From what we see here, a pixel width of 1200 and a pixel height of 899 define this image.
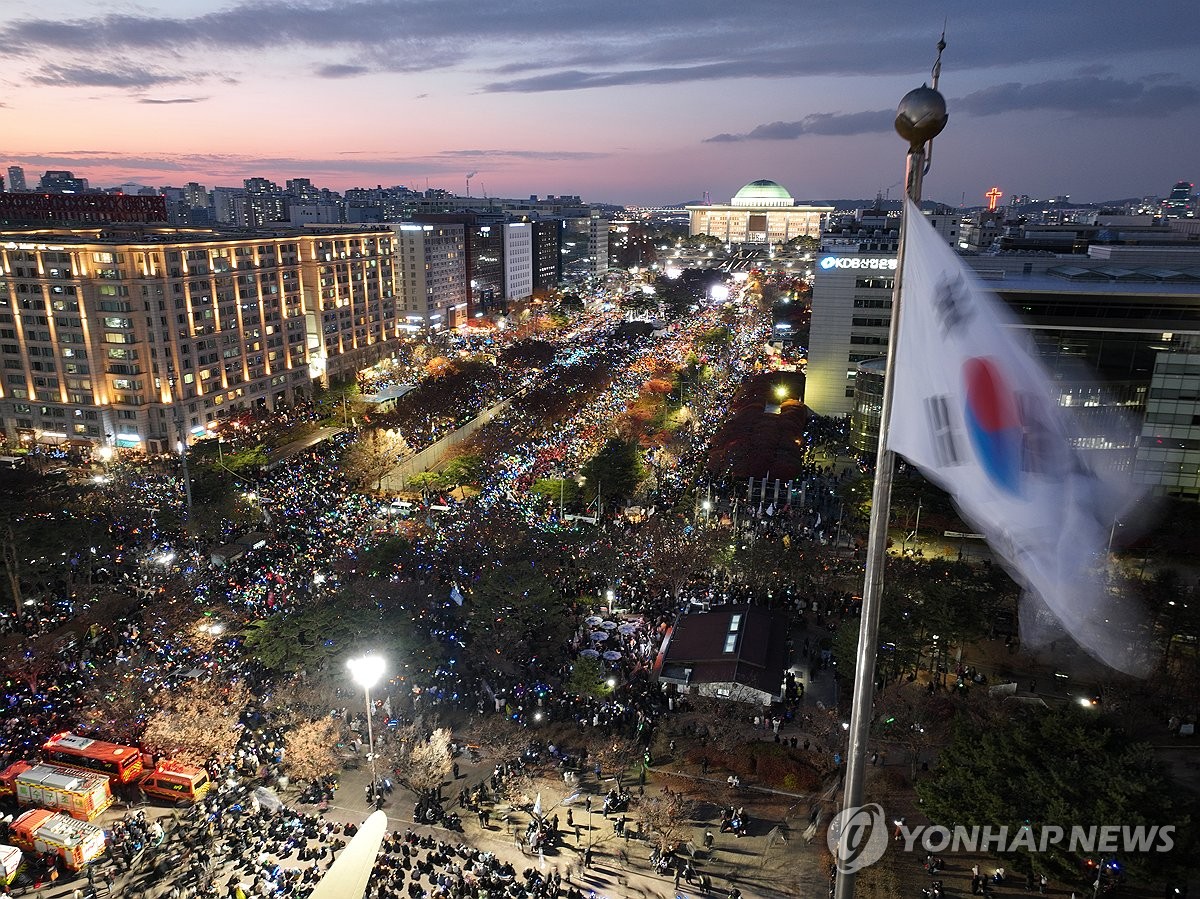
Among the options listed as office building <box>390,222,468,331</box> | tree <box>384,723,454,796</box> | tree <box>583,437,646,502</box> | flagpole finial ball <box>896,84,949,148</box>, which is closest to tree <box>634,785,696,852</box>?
tree <box>384,723,454,796</box>

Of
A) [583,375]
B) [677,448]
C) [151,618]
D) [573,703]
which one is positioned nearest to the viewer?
[573,703]

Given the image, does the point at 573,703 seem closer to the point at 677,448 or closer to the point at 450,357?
the point at 677,448

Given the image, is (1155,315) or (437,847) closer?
(437,847)

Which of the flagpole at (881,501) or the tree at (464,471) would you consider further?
the tree at (464,471)

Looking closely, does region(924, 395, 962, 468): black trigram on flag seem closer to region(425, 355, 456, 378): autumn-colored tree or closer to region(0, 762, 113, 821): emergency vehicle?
region(0, 762, 113, 821): emergency vehicle

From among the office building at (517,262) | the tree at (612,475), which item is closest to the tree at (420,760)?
the tree at (612,475)

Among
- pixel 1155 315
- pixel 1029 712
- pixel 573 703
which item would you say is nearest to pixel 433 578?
pixel 573 703

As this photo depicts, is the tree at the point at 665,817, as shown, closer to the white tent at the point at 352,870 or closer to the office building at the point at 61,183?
the white tent at the point at 352,870
